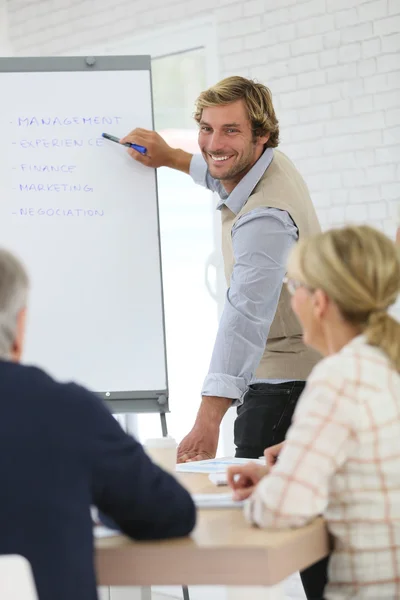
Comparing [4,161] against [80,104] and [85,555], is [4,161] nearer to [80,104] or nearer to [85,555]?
[80,104]

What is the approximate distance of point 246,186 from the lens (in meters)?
2.54

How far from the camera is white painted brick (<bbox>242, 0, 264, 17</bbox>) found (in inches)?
161

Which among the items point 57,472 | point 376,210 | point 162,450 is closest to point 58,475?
point 57,472

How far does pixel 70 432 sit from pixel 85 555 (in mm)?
166

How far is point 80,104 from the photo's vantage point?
8.51 feet

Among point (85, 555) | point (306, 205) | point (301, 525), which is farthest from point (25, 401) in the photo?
point (306, 205)

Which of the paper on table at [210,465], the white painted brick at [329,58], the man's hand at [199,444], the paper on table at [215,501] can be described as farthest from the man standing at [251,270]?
the white painted brick at [329,58]

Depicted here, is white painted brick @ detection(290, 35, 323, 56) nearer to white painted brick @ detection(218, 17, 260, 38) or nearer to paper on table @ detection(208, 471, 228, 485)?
white painted brick @ detection(218, 17, 260, 38)

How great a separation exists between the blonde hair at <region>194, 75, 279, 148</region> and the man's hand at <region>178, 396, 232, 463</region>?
89 centimetres

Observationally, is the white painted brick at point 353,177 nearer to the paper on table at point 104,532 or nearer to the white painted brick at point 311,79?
the white painted brick at point 311,79

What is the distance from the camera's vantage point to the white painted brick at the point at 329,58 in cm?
383

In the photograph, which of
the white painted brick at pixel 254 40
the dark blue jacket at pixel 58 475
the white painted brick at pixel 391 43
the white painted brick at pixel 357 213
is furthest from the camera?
the white painted brick at pixel 254 40

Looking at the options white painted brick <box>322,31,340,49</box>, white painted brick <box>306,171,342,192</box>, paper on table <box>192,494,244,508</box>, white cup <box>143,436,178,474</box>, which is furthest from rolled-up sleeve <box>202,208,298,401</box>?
white painted brick <box>322,31,340,49</box>

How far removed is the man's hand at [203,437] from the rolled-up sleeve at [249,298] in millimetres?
51
